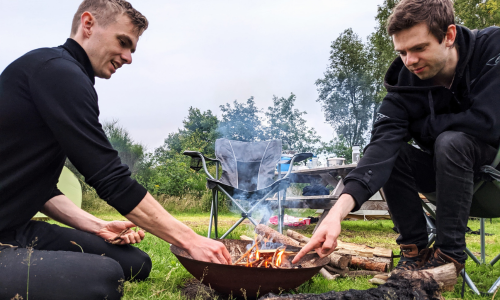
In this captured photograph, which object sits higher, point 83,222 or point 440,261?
point 83,222

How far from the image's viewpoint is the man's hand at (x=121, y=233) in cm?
183

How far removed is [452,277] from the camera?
1542mm

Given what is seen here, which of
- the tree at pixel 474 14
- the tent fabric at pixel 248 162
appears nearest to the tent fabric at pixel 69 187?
the tent fabric at pixel 248 162

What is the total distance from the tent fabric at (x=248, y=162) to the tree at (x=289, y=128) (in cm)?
1211

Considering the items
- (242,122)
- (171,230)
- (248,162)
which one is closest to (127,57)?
(171,230)

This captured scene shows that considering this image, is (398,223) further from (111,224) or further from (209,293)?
(111,224)

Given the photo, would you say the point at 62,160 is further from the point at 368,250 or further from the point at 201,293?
the point at 368,250

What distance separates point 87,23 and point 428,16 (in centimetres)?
165

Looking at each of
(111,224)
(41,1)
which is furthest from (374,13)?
(111,224)

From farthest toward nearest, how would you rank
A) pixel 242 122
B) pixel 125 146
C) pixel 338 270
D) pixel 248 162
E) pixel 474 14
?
pixel 242 122, pixel 474 14, pixel 125 146, pixel 248 162, pixel 338 270

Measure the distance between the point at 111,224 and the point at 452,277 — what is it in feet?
5.94

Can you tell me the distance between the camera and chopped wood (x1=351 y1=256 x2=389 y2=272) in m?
2.23

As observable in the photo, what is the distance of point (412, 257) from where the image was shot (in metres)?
1.81

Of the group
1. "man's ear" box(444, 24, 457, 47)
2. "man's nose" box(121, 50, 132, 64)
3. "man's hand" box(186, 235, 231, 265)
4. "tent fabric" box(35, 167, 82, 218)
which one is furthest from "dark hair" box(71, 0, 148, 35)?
"tent fabric" box(35, 167, 82, 218)
